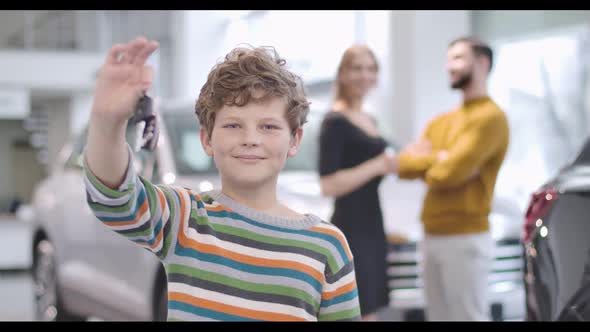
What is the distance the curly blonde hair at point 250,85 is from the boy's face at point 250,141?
11 mm

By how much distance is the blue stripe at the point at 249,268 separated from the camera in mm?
1334

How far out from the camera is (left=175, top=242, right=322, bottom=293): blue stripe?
4.38 feet

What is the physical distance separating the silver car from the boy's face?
2.53m

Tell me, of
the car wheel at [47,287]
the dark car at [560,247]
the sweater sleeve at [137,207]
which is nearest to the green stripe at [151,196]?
the sweater sleeve at [137,207]

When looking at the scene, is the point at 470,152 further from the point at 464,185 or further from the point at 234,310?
the point at 234,310

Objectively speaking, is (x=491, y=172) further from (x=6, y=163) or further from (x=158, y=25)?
(x=6, y=163)

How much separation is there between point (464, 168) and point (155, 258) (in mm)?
1545

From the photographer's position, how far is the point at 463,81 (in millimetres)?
3795

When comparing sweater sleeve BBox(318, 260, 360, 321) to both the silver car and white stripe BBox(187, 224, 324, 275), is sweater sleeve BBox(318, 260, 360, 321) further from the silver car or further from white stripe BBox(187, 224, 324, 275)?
the silver car

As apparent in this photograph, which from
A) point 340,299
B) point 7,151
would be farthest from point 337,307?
point 7,151

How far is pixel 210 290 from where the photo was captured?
1.34 metres

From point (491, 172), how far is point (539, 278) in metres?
0.96

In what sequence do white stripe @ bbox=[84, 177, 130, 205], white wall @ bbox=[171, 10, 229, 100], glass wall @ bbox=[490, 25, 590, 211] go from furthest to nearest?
white wall @ bbox=[171, 10, 229, 100]
glass wall @ bbox=[490, 25, 590, 211]
white stripe @ bbox=[84, 177, 130, 205]

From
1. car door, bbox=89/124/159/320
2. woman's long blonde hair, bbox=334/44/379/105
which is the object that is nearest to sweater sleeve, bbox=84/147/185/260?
woman's long blonde hair, bbox=334/44/379/105
